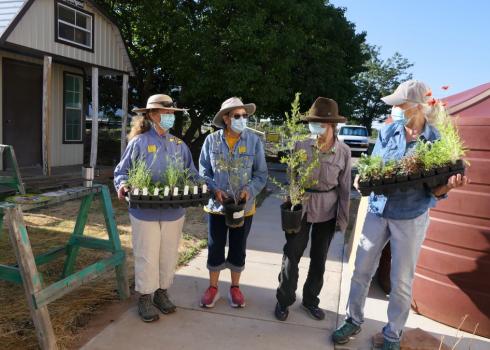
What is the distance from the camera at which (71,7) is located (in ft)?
32.7

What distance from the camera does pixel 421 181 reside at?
283 centimetres

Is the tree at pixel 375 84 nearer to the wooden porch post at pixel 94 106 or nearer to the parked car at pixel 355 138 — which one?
the parked car at pixel 355 138

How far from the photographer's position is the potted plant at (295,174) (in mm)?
3312

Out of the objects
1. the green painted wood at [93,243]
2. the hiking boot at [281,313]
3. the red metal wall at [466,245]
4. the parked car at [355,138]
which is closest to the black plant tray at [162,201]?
the green painted wood at [93,243]

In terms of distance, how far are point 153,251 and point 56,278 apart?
157 centimetres

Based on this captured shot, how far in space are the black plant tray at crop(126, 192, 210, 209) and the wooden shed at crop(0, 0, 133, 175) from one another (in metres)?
6.61

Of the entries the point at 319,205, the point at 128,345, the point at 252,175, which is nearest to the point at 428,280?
the point at 319,205

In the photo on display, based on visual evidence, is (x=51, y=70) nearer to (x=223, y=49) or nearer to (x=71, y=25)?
(x=71, y=25)

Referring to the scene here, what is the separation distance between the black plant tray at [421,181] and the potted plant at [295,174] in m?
0.57

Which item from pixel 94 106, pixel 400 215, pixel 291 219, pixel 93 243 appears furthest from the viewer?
pixel 94 106

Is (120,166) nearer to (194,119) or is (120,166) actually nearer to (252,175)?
(252,175)

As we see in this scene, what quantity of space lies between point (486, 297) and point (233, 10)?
1109 cm

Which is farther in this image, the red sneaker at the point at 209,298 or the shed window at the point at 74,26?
the shed window at the point at 74,26

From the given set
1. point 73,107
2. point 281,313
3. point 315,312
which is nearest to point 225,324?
point 281,313
